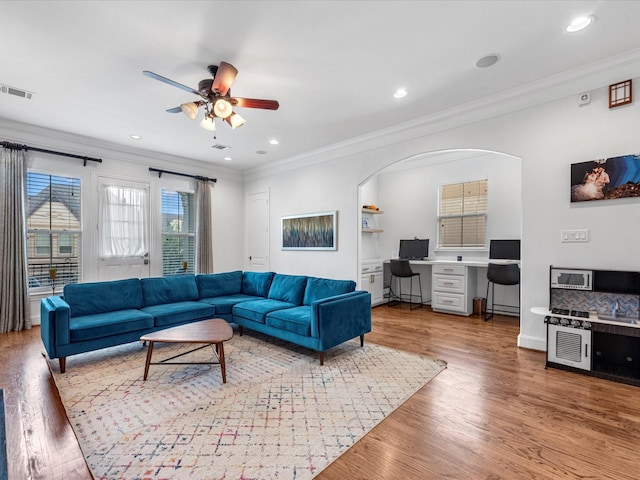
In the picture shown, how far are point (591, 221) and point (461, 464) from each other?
279cm

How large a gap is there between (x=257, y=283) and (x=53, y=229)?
3246 millimetres

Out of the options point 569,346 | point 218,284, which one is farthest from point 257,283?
point 569,346

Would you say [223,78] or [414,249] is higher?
[223,78]

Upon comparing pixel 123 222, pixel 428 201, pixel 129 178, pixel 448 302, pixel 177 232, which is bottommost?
pixel 448 302

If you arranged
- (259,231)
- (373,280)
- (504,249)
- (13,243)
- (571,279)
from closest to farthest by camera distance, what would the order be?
1. (571,279)
2. (13,243)
3. (504,249)
4. (373,280)
5. (259,231)

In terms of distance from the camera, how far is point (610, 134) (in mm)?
3016

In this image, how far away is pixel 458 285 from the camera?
5422mm

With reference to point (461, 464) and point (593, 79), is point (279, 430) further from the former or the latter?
point (593, 79)

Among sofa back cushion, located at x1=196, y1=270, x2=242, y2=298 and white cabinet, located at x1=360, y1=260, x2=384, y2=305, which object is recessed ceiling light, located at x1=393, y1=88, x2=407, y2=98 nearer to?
white cabinet, located at x1=360, y1=260, x2=384, y2=305

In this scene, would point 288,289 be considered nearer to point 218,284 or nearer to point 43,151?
point 218,284

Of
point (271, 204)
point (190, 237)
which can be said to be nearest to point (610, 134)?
point (271, 204)

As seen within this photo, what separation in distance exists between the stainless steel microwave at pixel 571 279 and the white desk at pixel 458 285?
1869 millimetres

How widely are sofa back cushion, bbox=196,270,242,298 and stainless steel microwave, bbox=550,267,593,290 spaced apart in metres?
4.28

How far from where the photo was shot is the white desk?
5344mm
